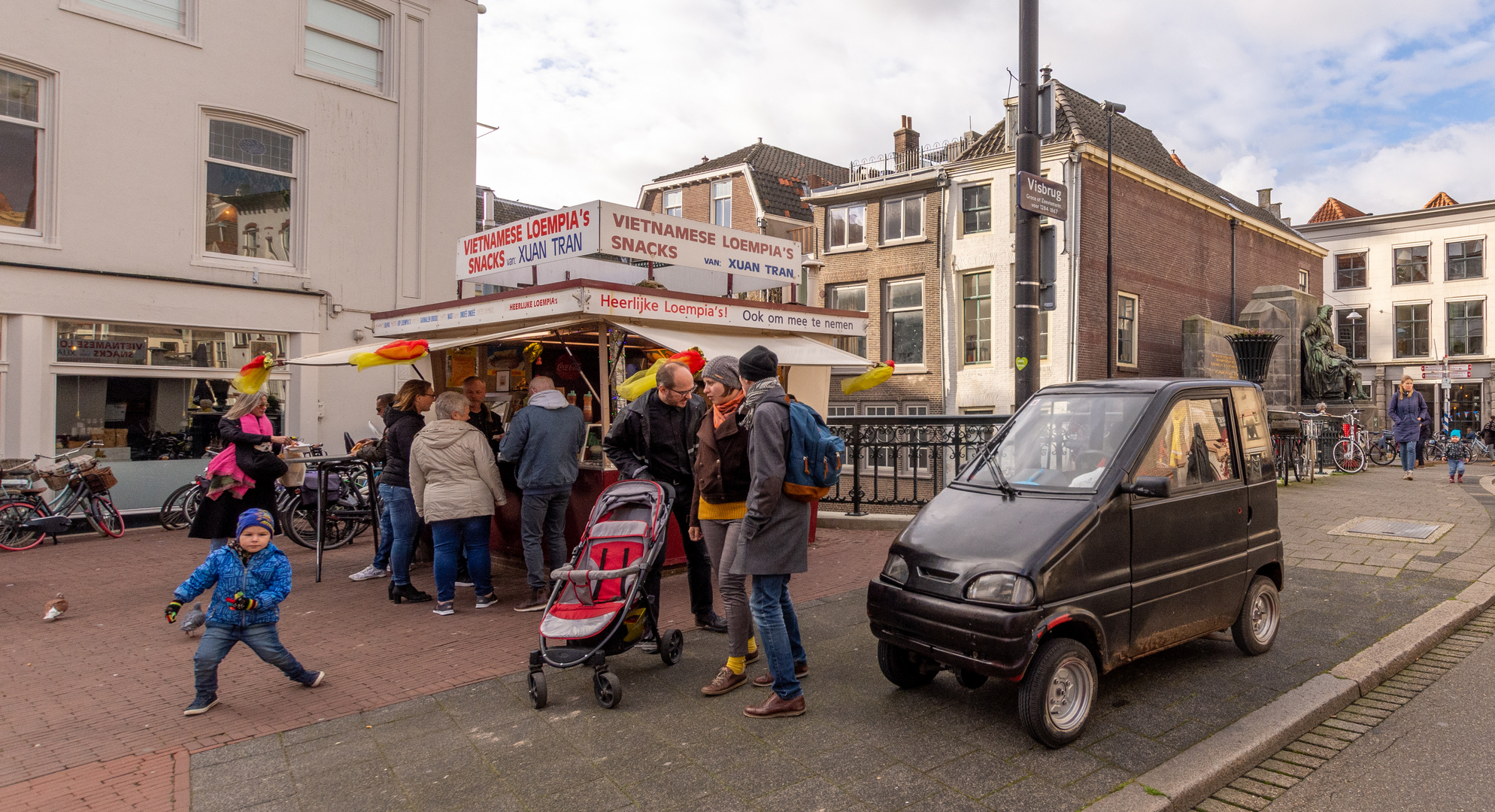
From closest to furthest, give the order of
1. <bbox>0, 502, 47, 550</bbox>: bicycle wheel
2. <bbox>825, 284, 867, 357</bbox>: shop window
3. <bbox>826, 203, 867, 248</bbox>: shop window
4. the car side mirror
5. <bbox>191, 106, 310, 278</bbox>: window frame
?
the car side mirror → <bbox>0, 502, 47, 550</bbox>: bicycle wheel → <bbox>191, 106, 310, 278</bbox>: window frame → <bbox>825, 284, 867, 357</bbox>: shop window → <bbox>826, 203, 867, 248</bbox>: shop window

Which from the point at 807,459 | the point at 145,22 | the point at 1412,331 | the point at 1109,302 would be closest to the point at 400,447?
the point at 807,459

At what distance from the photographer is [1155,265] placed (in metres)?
25.6

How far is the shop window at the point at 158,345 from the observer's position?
10.6m

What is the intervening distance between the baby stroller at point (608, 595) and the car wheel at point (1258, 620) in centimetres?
326

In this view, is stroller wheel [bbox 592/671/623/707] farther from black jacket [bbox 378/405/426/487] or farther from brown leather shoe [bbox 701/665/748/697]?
black jacket [bbox 378/405/426/487]

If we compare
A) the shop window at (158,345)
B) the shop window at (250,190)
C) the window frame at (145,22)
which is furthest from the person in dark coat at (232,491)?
the window frame at (145,22)

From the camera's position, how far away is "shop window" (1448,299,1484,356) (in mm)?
36750

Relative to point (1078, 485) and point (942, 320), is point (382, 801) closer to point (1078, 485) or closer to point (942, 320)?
point (1078, 485)

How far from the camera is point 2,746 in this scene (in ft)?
13.4

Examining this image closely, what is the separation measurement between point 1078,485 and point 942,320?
21.2m

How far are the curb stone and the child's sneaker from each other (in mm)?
4243

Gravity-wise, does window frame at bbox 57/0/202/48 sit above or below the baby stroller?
above

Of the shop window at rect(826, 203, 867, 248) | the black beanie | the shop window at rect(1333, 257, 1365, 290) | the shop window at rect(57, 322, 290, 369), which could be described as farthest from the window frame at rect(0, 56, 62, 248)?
the shop window at rect(1333, 257, 1365, 290)

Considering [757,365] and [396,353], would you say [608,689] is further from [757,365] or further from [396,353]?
[396,353]
